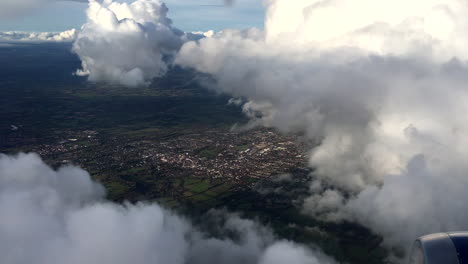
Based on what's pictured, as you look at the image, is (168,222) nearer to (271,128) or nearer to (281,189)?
(281,189)

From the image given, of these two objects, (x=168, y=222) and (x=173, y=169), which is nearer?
(x=168, y=222)

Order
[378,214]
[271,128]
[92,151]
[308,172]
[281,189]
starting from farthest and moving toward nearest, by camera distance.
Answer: [271,128]
[92,151]
[308,172]
[281,189]
[378,214]

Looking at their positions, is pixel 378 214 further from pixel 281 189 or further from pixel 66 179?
pixel 66 179

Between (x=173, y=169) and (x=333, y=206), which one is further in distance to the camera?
(x=173, y=169)

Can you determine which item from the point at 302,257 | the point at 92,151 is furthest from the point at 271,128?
the point at 302,257

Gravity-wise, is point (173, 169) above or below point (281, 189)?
above

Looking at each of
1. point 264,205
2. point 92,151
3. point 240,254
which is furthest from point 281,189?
point 92,151

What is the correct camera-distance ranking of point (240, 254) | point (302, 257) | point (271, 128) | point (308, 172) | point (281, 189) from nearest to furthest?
point (302, 257), point (240, 254), point (281, 189), point (308, 172), point (271, 128)

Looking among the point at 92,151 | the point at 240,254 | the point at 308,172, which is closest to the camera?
the point at 240,254

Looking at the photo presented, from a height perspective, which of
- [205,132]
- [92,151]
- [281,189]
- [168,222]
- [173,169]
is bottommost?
[168,222]
